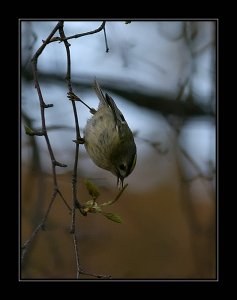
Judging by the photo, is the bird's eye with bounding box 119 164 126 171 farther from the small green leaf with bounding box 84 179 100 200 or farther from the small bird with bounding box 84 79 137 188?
the small green leaf with bounding box 84 179 100 200

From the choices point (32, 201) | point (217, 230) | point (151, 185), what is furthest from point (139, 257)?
point (217, 230)

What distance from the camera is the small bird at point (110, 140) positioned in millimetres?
2928

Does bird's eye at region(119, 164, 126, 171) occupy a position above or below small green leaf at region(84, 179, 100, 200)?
above

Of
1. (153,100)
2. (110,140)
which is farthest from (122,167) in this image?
(153,100)

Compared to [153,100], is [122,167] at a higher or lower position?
lower

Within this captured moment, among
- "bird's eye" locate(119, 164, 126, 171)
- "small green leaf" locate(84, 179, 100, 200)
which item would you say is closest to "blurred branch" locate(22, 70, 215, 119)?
"bird's eye" locate(119, 164, 126, 171)

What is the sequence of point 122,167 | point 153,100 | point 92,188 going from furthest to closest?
point 153,100
point 122,167
point 92,188

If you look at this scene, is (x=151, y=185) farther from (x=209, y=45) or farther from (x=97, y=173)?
(x=209, y=45)

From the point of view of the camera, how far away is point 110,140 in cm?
301

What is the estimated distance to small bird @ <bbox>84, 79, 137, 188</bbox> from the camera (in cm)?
293

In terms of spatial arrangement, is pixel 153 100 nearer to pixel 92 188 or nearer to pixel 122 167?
pixel 122 167

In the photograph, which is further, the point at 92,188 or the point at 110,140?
the point at 110,140

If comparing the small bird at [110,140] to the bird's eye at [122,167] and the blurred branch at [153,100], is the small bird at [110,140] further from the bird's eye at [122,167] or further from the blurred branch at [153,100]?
the blurred branch at [153,100]

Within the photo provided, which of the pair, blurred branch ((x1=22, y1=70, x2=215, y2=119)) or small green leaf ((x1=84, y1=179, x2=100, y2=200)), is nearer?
small green leaf ((x1=84, y1=179, x2=100, y2=200))
